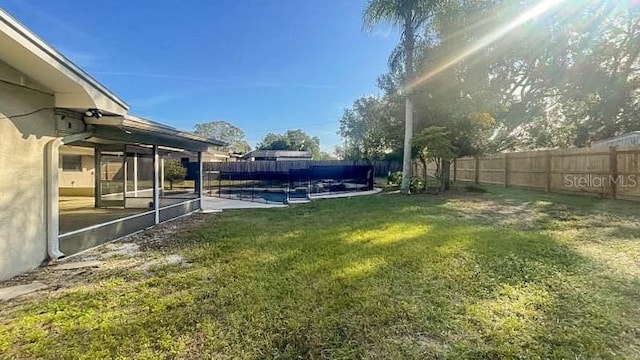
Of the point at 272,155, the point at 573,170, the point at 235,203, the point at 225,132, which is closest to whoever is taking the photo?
the point at 573,170

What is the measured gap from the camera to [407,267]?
4559 millimetres

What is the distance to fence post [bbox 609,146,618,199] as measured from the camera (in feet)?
34.7

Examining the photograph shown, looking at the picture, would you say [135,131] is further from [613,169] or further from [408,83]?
[613,169]

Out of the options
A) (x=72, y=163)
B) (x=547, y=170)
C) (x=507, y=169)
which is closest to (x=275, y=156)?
(x=507, y=169)

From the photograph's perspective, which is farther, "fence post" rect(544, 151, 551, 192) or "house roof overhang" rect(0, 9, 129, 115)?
"fence post" rect(544, 151, 551, 192)

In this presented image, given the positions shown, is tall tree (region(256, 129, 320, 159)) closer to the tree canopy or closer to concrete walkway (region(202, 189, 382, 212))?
the tree canopy

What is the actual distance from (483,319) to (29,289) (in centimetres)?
508

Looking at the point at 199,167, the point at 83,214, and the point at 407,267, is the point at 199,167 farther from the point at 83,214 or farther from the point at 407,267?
the point at 407,267

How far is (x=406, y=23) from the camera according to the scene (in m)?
14.7

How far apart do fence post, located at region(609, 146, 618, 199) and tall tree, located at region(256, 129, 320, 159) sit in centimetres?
5443

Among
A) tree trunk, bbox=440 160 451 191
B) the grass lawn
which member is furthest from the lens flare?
the grass lawn

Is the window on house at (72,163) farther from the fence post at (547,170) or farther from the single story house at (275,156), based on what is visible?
the single story house at (275,156)

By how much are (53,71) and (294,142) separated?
63.7 metres

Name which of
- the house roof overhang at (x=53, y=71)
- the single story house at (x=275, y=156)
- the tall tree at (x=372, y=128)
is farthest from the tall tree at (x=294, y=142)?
the house roof overhang at (x=53, y=71)
